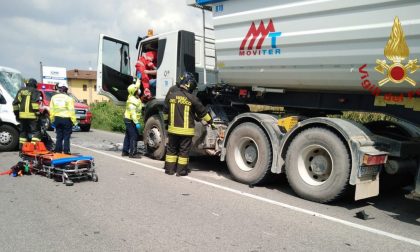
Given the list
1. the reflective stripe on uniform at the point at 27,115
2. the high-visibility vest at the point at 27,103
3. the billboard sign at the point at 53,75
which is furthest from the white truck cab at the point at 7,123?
the billboard sign at the point at 53,75

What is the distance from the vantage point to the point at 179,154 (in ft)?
22.5

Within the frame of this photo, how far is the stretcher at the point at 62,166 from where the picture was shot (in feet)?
19.6

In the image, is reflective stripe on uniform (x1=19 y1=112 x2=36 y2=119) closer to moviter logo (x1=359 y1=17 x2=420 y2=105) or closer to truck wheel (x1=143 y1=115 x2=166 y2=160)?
truck wheel (x1=143 y1=115 x2=166 y2=160)

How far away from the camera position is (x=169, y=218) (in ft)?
14.4

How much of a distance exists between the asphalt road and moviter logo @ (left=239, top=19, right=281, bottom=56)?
7.02ft

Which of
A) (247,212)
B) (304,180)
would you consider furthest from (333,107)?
(247,212)

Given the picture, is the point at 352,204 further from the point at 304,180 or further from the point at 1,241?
the point at 1,241

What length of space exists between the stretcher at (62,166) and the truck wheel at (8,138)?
9.84 ft

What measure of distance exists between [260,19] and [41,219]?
4077 millimetres

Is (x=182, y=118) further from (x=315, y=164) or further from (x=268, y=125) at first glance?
(x=315, y=164)

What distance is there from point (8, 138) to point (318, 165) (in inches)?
293

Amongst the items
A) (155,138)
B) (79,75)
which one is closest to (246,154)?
(155,138)

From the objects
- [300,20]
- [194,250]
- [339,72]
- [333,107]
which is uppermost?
[300,20]

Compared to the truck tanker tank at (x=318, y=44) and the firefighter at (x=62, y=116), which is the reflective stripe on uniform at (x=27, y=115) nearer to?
the firefighter at (x=62, y=116)
